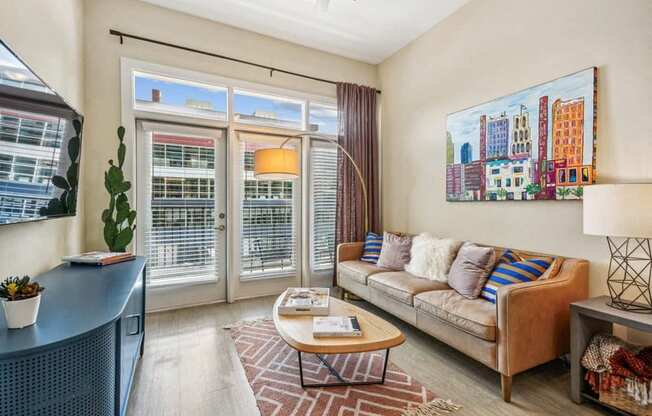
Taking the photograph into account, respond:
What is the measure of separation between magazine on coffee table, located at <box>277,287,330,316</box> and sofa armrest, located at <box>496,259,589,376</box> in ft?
3.65

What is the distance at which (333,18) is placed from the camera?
11.2 ft

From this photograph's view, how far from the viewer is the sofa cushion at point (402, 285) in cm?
263

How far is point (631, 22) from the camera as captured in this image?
2.03 metres

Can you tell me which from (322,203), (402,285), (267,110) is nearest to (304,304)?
(402,285)

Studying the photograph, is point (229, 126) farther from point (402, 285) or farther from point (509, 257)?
point (509, 257)

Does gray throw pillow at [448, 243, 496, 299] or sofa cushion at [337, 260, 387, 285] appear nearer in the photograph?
gray throw pillow at [448, 243, 496, 299]

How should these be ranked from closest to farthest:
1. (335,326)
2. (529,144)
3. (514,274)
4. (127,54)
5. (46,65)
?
(335,326) < (46,65) < (514,274) < (529,144) < (127,54)

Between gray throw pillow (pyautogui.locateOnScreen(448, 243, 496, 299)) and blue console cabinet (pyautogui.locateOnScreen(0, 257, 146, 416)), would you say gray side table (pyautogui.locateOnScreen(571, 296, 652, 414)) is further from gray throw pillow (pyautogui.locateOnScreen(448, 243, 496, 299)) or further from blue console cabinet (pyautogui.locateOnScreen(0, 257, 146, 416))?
blue console cabinet (pyautogui.locateOnScreen(0, 257, 146, 416))

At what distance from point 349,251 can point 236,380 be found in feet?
6.76

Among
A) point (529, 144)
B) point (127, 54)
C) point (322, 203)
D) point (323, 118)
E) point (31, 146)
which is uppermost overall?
point (127, 54)

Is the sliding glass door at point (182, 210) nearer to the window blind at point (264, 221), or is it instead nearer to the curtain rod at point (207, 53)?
the window blind at point (264, 221)

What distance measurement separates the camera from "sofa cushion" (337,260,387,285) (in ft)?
10.7

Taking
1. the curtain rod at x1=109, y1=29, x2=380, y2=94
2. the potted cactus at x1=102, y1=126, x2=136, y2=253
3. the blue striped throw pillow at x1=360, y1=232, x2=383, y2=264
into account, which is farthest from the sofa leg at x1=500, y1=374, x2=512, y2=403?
the curtain rod at x1=109, y1=29, x2=380, y2=94

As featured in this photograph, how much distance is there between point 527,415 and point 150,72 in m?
4.19
